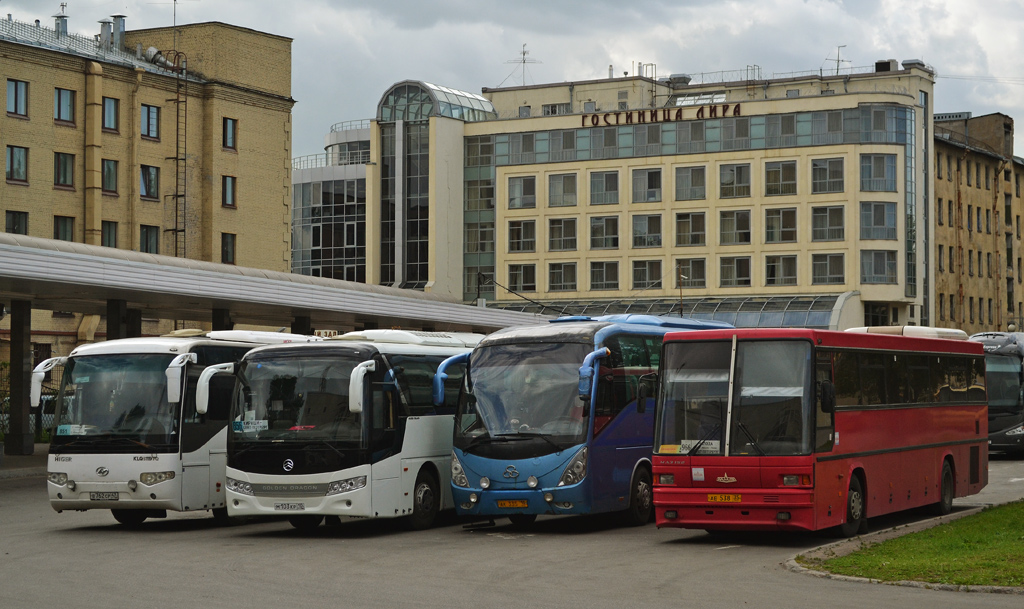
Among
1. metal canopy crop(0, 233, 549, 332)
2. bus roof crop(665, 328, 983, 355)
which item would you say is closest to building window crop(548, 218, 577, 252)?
metal canopy crop(0, 233, 549, 332)

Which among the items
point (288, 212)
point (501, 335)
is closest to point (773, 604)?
point (501, 335)

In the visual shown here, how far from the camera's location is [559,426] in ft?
62.6

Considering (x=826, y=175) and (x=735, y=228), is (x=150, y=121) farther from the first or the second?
(x=826, y=175)

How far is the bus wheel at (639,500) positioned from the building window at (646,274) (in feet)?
214

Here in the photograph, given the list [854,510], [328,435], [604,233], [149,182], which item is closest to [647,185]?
[604,233]

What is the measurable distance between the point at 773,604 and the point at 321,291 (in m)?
30.6

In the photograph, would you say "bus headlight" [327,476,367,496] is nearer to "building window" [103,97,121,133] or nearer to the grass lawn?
the grass lawn

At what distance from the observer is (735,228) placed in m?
84.1

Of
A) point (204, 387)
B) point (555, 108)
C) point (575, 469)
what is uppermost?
point (555, 108)

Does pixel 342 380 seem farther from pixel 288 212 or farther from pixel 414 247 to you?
pixel 414 247

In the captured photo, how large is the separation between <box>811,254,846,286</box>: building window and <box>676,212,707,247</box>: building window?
22.4 ft

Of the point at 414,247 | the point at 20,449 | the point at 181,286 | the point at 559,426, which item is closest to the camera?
the point at 559,426

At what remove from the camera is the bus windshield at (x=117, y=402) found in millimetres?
20172

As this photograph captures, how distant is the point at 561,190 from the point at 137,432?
6953cm
